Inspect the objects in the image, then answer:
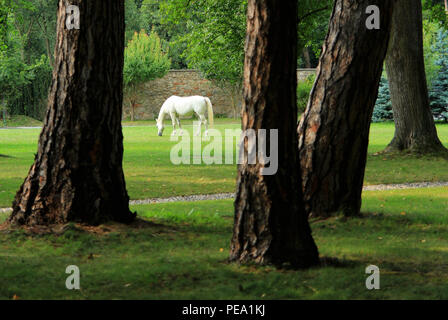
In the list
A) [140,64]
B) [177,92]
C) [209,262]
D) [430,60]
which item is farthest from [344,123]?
[177,92]

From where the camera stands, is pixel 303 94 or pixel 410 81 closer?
pixel 410 81

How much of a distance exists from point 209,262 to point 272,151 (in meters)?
1.19

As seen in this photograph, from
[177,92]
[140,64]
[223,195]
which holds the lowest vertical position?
[223,195]

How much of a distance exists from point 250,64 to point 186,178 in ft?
29.0

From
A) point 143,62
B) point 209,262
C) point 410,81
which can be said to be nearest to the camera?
point 209,262

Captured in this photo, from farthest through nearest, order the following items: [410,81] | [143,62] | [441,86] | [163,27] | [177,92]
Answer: [163,27], [177,92], [143,62], [441,86], [410,81]

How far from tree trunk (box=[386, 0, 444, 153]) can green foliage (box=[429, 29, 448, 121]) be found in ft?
72.1

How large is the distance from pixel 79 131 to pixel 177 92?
43.8 m

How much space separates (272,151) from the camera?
586cm

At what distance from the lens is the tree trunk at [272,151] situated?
586cm

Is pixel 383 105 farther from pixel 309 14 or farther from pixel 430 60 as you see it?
pixel 309 14

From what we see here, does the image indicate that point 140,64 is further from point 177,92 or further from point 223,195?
point 223,195

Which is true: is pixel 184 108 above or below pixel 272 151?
above

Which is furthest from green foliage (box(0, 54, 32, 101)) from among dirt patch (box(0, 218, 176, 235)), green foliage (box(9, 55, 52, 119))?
dirt patch (box(0, 218, 176, 235))
